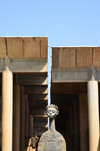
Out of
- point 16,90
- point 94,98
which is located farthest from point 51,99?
point 94,98

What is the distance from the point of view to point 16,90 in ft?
157

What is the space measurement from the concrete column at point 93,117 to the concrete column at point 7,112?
772cm

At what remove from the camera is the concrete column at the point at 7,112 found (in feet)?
128

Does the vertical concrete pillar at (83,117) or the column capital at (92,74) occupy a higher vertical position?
the column capital at (92,74)

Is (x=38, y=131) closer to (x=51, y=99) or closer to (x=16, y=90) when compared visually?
(x=51, y=99)

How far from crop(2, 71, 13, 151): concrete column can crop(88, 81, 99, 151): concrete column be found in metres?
7.72

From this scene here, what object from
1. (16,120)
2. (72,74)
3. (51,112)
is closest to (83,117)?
(16,120)

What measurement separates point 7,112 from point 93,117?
27.4 ft

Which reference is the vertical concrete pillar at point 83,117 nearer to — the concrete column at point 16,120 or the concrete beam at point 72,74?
the concrete column at point 16,120

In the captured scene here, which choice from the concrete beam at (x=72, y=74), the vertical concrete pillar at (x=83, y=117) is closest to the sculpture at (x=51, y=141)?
the concrete beam at (x=72, y=74)

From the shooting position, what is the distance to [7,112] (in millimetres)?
39750

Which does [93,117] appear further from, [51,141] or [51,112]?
[51,141]

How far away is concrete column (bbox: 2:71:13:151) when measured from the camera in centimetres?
3906

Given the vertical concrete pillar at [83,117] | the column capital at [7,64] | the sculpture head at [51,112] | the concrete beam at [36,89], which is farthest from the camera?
the concrete beam at [36,89]
